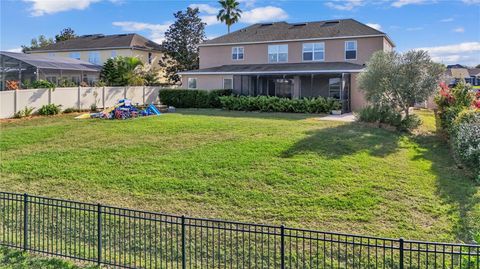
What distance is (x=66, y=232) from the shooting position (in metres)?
8.72

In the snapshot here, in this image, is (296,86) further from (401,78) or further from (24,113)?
(24,113)

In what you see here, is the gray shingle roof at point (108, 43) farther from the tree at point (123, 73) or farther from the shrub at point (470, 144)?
the shrub at point (470, 144)

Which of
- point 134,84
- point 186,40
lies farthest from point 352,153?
point 186,40

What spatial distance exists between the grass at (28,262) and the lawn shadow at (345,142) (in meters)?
7.61

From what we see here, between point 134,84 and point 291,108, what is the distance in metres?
14.8

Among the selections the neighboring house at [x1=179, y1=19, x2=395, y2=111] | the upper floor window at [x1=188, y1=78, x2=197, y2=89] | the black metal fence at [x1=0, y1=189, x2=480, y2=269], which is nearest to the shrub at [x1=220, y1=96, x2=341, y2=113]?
the neighboring house at [x1=179, y1=19, x2=395, y2=111]

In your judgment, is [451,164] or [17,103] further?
[17,103]

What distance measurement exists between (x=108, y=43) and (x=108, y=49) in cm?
157

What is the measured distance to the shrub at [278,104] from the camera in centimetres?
2559

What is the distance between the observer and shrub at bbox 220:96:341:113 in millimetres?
25594

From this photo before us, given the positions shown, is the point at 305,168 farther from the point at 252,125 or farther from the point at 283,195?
the point at 252,125

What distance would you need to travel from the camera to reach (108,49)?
4897cm

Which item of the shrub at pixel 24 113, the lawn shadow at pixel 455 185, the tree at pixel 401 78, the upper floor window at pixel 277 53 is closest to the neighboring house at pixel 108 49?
the upper floor window at pixel 277 53

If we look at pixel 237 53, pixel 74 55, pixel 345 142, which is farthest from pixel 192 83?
pixel 74 55
